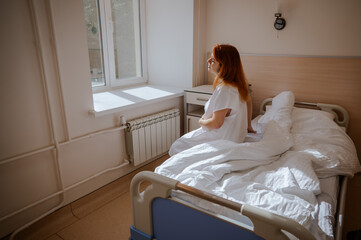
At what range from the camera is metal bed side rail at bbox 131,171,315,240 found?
2.70 feet

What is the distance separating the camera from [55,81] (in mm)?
1706

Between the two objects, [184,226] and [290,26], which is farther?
[290,26]

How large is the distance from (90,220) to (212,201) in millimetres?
1207

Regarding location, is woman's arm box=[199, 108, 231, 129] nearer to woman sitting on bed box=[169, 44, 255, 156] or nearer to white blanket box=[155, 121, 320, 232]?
woman sitting on bed box=[169, 44, 255, 156]

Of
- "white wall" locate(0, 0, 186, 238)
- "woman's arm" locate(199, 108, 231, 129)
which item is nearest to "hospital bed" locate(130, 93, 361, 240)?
"woman's arm" locate(199, 108, 231, 129)

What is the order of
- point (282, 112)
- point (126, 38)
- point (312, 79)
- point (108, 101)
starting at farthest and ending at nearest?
point (126, 38) < point (312, 79) < point (108, 101) < point (282, 112)

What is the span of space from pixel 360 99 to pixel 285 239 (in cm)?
191

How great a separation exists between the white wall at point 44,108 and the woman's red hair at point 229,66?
3.29ft

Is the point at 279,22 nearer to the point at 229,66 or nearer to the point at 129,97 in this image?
the point at 229,66

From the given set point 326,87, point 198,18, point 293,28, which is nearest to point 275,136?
point 326,87

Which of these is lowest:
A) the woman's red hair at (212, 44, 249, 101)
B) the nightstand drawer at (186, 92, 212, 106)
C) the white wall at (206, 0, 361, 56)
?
the nightstand drawer at (186, 92, 212, 106)

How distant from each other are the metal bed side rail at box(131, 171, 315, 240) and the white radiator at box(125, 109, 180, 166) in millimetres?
1112

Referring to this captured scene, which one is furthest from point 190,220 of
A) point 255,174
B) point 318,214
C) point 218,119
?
point 218,119

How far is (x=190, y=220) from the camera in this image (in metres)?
1.06
